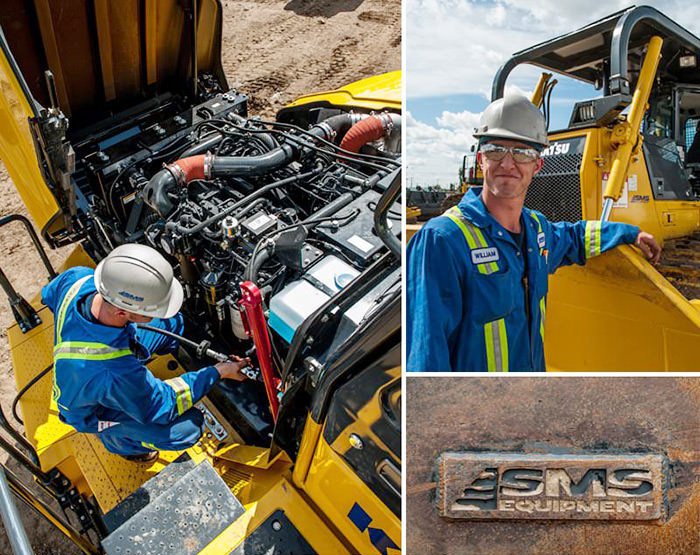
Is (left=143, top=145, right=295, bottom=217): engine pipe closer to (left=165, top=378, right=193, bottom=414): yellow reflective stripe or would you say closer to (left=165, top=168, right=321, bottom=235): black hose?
(left=165, top=168, right=321, bottom=235): black hose

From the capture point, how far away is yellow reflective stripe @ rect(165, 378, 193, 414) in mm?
2863

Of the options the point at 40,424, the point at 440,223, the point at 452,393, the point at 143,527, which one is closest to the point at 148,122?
the point at 40,424

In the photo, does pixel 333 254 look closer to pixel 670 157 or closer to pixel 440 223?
pixel 440 223

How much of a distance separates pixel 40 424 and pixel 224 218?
169cm

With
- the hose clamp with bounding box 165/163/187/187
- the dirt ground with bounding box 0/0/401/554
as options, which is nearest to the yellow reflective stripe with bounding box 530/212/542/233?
the hose clamp with bounding box 165/163/187/187

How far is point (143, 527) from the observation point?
95.0 inches

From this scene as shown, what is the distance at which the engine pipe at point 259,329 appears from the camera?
255 cm

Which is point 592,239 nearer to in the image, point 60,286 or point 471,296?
point 471,296

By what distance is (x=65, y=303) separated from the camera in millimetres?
2869

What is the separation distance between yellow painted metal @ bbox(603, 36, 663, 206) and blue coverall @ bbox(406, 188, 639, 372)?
1.16 meters

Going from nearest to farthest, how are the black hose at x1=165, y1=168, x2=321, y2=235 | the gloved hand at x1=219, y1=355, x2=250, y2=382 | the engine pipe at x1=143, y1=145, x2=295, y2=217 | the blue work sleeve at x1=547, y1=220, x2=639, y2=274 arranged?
1. the blue work sleeve at x1=547, y1=220, x2=639, y2=274
2. the gloved hand at x1=219, y1=355, x2=250, y2=382
3. the black hose at x1=165, y1=168, x2=321, y2=235
4. the engine pipe at x1=143, y1=145, x2=295, y2=217

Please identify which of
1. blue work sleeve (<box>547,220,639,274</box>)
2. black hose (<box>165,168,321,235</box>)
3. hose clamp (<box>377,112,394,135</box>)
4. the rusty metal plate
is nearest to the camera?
the rusty metal plate

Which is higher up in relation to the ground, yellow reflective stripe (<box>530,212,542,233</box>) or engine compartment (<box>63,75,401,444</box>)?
yellow reflective stripe (<box>530,212,542,233</box>)

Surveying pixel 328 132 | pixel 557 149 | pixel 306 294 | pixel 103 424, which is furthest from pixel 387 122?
pixel 103 424
